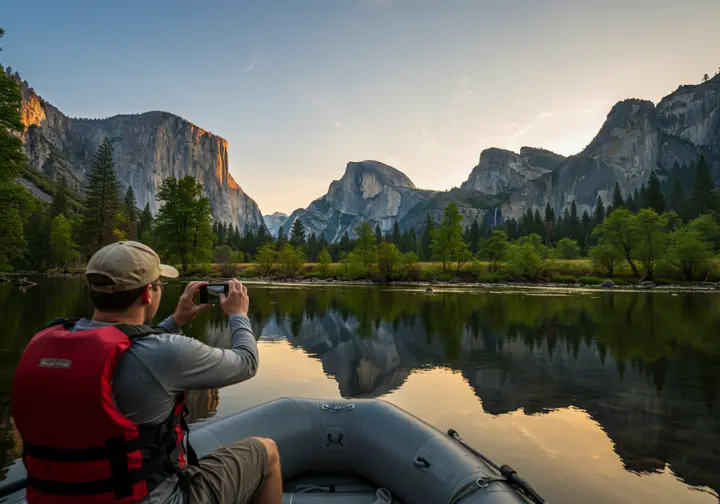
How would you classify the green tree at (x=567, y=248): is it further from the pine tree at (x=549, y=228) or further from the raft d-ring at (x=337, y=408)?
the raft d-ring at (x=337, y=408)

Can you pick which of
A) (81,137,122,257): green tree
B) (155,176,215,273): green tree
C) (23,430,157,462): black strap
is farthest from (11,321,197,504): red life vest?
(81,137,122,257): green tree

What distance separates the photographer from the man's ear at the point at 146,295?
2.15 metres

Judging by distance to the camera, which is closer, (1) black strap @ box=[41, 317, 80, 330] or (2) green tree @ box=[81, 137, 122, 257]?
(1) black strap @ box=[41, 317, 80, 330]

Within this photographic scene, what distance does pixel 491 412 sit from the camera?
8.21 meters

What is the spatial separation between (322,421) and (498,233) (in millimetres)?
60065

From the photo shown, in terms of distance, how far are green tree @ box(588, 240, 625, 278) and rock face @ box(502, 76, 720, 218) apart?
423ft

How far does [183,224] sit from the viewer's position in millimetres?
47375

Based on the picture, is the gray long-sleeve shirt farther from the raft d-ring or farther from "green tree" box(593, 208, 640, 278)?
"green tree" box(593, 208, 640, 278)

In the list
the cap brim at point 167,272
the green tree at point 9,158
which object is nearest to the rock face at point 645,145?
the green tree at point 9,158

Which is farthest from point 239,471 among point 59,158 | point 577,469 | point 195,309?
point 59,158

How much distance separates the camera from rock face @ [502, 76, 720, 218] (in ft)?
523

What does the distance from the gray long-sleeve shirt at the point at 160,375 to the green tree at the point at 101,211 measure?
57.4 m

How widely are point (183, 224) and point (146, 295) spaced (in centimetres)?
4879

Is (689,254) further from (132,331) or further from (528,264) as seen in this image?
(132,331)
